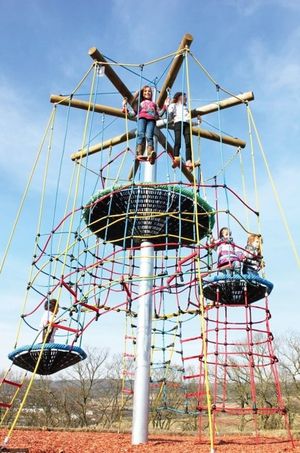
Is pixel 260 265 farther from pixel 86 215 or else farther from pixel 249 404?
pixel 249 404

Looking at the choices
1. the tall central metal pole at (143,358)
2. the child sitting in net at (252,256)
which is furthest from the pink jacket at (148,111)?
the child sitting in net at (252,256)

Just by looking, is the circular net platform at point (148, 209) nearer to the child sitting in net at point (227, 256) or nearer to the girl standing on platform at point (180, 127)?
the child sitting in net at point (227, 256)

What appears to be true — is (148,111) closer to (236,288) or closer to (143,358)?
(236,288)

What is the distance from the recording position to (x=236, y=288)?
21.4 ft

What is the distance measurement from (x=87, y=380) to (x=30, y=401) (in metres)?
4.15

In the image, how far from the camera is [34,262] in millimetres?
6512

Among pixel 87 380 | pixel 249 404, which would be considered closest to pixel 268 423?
pixel 249 404

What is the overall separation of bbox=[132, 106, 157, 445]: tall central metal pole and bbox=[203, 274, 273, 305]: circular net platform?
0.85 metres

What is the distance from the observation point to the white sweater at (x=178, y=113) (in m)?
6.90

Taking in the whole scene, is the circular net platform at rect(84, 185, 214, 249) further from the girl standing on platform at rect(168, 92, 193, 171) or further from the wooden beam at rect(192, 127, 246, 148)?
the wooden beam at rect(192, 127, 246, 148)

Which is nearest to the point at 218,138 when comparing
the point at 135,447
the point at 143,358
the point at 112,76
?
the point at 112,76

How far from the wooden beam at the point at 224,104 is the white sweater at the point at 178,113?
0.65 m

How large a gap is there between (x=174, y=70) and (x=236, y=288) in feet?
11.4

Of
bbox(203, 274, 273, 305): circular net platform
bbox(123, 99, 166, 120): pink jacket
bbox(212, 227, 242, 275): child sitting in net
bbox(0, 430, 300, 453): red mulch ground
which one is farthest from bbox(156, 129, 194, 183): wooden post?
bbox(0, 430, 300, 453): red mulch ground
